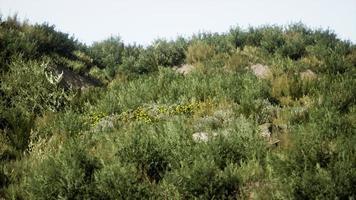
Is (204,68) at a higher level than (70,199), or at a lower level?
higher

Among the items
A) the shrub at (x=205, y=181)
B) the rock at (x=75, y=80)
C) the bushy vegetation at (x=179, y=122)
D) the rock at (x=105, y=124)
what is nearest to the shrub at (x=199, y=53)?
the bushy vegetation at (x=179, y=122)

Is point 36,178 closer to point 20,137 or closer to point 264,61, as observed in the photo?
point 20,137

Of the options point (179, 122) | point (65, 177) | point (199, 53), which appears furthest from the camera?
point (199, 53)

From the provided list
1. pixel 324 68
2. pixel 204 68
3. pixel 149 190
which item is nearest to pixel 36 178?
pixel 149 190

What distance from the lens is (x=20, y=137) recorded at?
295 inches

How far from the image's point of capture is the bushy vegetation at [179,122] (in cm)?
527

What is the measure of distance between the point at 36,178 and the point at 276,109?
4935mm

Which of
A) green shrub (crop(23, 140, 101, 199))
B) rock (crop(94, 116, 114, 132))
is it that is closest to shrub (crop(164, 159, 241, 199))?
green shrub (crop(23, 140, 101, 199))

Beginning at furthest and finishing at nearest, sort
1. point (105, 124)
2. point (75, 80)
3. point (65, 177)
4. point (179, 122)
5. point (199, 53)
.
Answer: point (199, 53) < point (75, 80) < point (105, 124) < point (179, 122) < point (65, 177)

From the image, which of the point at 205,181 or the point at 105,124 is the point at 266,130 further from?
the point at 105,124

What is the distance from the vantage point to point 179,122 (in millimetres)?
7266

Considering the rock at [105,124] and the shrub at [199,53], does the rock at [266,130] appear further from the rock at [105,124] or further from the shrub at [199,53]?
the shrub at [199,53]

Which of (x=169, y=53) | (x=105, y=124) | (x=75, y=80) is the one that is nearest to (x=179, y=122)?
(x=105, y=124)

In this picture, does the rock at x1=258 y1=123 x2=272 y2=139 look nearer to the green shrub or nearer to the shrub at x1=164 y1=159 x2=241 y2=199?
the shrub at x1=164 y1=159 x2=241 y2=199
